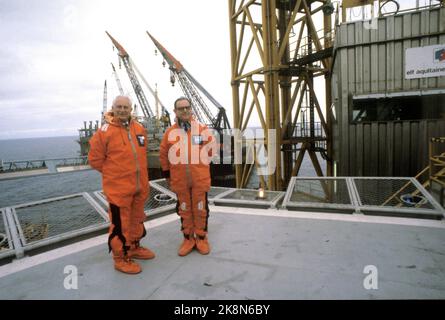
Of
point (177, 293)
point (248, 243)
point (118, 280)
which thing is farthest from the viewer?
point (248, 243)

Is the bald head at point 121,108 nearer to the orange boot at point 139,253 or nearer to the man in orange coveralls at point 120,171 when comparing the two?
the man in orange coveralls at point 120,171

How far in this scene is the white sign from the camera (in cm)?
729

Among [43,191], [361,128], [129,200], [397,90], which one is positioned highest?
[397,90]

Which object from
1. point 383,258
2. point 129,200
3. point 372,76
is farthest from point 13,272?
point 372,76

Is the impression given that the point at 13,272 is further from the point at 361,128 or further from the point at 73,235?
the point at 361,128

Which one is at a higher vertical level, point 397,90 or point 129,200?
point 397,90

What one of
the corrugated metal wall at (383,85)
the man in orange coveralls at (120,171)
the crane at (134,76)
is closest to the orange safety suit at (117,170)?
the man in orange coveralls at (120,171)

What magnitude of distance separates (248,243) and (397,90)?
7477mm

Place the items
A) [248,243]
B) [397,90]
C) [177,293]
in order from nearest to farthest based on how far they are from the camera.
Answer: [177,293] → [248,243] → [397,90]

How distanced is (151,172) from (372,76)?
23572mm

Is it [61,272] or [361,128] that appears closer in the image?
[61,272]

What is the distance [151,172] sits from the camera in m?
27.5

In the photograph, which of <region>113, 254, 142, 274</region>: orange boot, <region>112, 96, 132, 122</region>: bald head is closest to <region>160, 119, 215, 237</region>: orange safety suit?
<region>112, 96, 132, 122</region>: bald head

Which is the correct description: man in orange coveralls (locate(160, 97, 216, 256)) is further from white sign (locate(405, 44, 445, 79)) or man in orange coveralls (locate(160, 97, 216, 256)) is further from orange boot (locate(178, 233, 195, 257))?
white sign (locate(405, 44, 445, 79))
